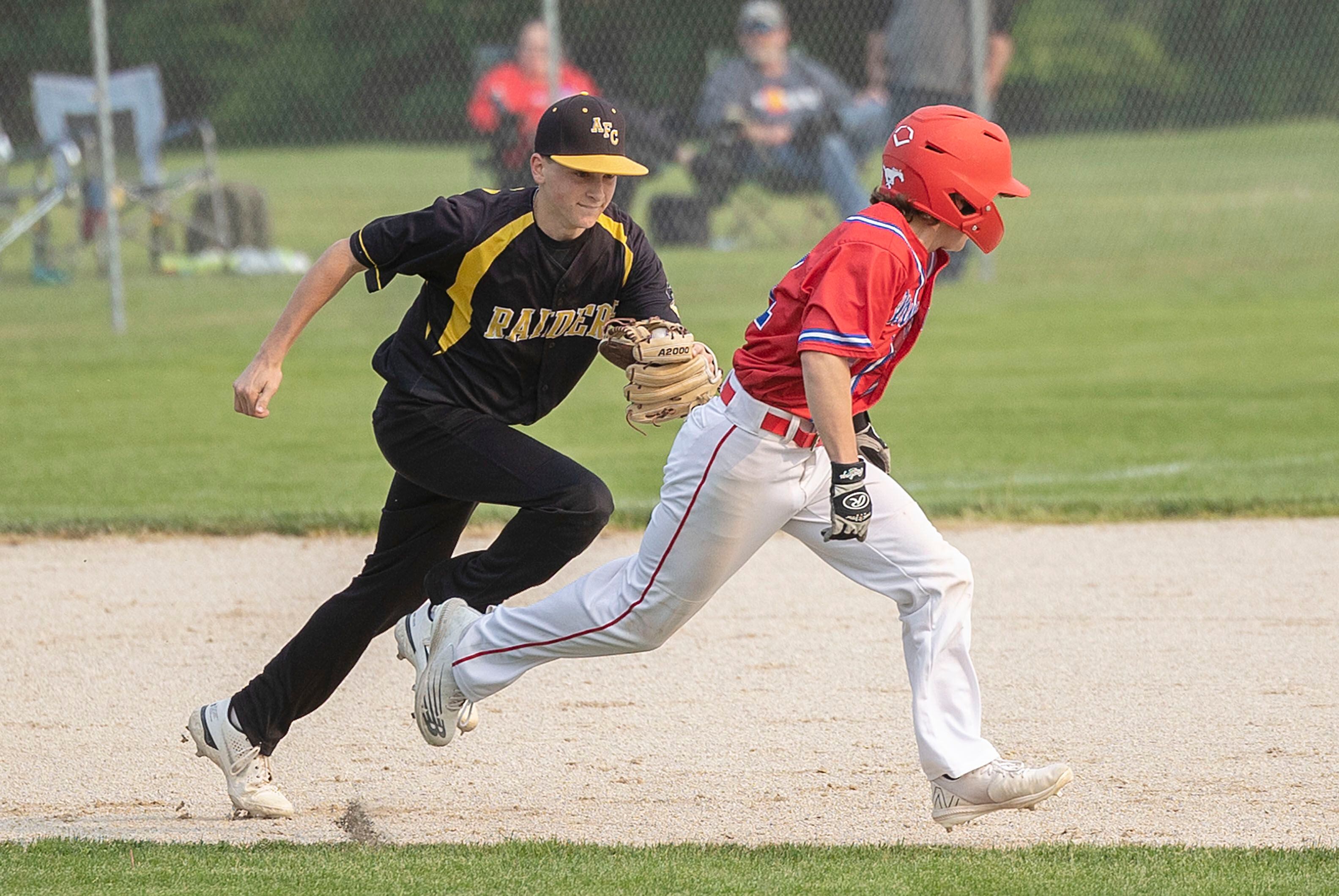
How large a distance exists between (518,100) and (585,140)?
35.6 ft

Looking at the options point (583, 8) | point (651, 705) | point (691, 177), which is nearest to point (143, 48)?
point (583, 8)

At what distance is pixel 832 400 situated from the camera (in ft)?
11.3

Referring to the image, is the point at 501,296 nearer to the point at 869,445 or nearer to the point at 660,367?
the point at 660,367

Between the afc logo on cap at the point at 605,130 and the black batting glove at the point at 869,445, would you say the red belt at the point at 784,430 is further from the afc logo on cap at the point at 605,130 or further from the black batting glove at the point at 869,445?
the afc logo on cap at the point at 605,130

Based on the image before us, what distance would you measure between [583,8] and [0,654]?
534 inches

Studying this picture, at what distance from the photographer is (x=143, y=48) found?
59.4 feet

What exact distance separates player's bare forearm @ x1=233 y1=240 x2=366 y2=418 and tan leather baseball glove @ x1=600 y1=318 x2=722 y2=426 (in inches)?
24.7

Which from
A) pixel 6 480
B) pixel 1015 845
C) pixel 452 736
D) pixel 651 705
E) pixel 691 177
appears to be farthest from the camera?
pixel 691 177

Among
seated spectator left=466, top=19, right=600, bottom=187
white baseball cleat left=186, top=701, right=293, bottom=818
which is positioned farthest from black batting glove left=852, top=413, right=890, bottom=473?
seated spectator left=466, top=19, right=600, bottom=187

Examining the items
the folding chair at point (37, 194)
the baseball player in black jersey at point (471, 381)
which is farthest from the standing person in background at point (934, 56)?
the baseball player in black jersey at point (471, 381)

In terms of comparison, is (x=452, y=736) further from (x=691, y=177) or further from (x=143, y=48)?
(x=143, y=48)

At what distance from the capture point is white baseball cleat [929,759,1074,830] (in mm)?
3582

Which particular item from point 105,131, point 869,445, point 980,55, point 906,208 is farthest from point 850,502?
point 980,55

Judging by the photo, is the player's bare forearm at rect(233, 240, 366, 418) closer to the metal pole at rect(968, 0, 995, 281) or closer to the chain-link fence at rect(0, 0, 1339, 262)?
the metal pole at rect(968, 0, 995, 281)
